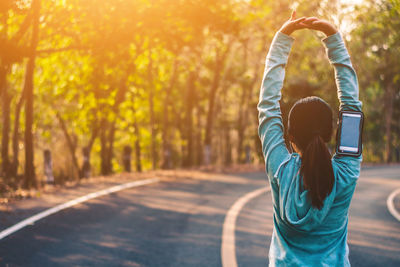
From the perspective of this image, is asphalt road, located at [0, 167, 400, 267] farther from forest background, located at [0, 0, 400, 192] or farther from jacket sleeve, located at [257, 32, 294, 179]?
jacket sleeve, located at [257, 32, 294, 179]

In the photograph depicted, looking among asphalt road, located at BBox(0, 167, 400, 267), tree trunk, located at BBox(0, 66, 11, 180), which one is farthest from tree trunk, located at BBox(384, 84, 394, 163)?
tree trunk, located at BBox(0, 66, 11, 180)

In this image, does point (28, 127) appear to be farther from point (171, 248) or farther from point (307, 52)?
point (307, 52)

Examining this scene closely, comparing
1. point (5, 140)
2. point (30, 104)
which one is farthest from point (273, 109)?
point (5, 140)

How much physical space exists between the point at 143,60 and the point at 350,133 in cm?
2245

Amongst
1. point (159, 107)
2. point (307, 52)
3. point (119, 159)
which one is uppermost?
point (307, 52)

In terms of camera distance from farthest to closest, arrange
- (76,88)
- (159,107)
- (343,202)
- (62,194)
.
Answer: (159,107) → (76,88) → (62,194) → (343,202)

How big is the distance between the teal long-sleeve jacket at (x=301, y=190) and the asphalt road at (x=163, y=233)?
4.75 meters

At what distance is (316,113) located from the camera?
2.39 meters

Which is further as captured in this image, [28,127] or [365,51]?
[365,51]

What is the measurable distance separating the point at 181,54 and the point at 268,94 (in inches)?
861

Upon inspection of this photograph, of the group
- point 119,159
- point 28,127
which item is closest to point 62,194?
point 28,127

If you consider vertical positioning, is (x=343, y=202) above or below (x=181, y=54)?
below

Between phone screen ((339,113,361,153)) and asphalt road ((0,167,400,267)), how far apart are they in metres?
4.97

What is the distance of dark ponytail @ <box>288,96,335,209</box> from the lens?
2.27 metres
